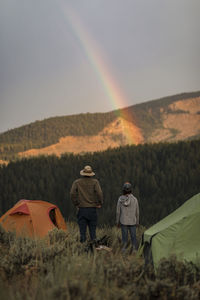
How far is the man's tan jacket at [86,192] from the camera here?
1015 centimetres

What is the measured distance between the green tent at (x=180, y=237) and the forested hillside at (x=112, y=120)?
100305mm

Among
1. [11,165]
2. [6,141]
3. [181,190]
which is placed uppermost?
[6,141]

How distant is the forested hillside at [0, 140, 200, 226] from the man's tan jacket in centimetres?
2820

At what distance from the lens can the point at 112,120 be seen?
125m

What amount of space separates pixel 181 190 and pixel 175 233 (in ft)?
132

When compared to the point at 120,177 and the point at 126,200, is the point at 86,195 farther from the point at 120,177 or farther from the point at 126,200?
the point at 120,177

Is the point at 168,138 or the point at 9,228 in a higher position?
the point at 168,138

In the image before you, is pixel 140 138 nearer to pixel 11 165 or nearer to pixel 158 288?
pixel 11 165

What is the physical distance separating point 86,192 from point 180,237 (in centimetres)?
295

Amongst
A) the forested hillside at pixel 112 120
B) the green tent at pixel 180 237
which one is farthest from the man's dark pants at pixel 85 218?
the forested hillside at pixel 112 120

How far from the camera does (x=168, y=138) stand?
117688 millimetres

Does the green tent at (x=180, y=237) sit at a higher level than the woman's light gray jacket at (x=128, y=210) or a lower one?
lower

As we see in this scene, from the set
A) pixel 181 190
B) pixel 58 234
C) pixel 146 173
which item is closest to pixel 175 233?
pixel 58 234

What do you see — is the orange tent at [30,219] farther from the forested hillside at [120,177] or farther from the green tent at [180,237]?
the forested hillside at [120,177]
